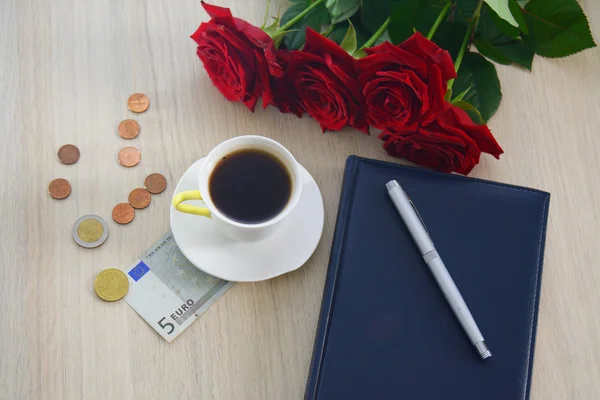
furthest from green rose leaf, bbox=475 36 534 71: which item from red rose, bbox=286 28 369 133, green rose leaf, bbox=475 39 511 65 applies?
red rose, bbox=286 28 369 133

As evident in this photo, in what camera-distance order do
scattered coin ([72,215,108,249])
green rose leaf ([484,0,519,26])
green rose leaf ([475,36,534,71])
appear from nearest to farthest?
1. green rose leaf ([484,0,519,26])
2. scattered coin ([72,215,108,249])
3. green rose leaf ([475,36,534,71])

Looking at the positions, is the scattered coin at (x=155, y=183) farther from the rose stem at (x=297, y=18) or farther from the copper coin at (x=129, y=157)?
the rose stem at (x=297, y=18)

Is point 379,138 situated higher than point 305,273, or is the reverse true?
point 379,138

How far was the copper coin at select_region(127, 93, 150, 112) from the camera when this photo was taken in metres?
0.81

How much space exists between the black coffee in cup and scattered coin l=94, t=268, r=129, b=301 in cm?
17

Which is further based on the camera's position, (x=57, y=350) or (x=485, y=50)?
(x=485, y=50)

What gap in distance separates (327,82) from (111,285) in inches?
14.9

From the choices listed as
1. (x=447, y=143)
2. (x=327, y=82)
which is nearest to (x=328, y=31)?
(x=327, y=82)

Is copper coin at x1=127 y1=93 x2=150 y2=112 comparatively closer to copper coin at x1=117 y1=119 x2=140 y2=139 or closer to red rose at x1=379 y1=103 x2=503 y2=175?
copper coin at x1=117 y1=119 x2=140 y2=139

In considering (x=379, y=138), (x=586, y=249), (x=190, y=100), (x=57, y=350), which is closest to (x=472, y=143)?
(x=379, y=138)

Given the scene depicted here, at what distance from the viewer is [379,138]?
2.70ft

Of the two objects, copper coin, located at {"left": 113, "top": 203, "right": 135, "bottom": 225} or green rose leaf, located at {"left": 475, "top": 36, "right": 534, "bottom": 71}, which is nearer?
copper coin, located at {"left": 113, "top": 203, "right": 135, "bottom": 225}

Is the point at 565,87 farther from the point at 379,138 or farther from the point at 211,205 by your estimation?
the point at 211,205

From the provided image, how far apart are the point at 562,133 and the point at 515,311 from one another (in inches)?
12.0
